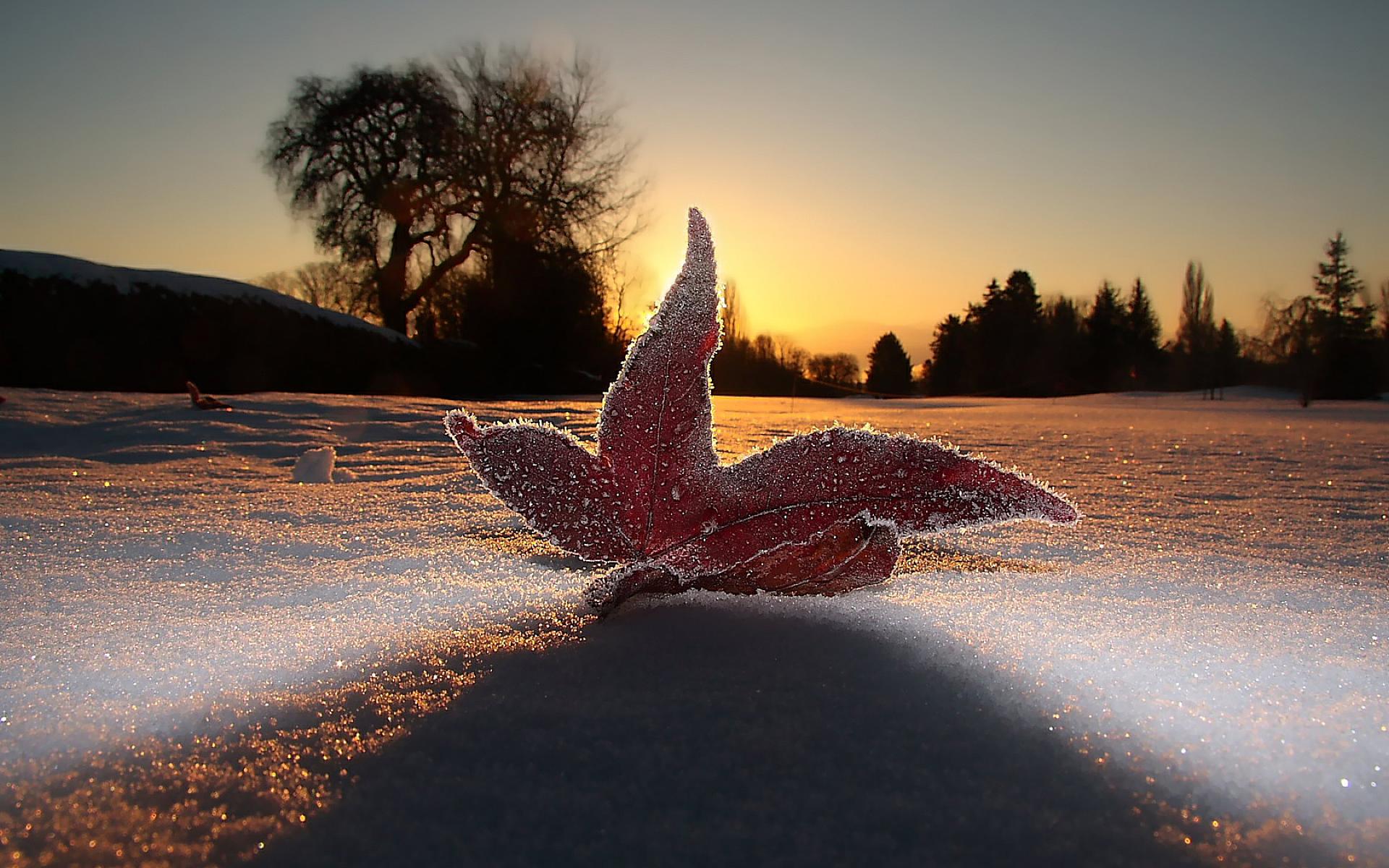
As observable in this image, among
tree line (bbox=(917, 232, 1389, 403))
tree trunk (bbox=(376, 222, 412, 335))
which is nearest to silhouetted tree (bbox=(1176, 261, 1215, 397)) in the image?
tree line (bbox=(917, 232, 1389, 403))

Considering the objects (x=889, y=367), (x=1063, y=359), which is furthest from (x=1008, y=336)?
(x=889, y=367)

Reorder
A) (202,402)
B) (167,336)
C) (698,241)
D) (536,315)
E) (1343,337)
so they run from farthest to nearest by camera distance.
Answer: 1. (1343,337)
2. (536,315)
3. (167,336)
4. (202,402)
5. (698,241)

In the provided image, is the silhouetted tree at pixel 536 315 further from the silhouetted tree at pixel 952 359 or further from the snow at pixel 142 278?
the silhouetted tree at pixel 952 359

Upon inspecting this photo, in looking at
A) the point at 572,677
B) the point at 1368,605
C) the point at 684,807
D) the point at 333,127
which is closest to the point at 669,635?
the point at 572,677

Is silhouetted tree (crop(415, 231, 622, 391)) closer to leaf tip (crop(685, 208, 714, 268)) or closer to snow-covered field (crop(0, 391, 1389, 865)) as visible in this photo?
snow-covered field (crop(0, 391, 1389, 865))

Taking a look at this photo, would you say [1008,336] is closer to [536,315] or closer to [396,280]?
[536,315]

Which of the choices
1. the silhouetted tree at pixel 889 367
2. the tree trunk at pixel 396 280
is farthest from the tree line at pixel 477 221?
the silhouetted tree at pixel 889 367
